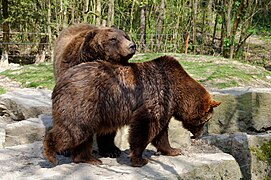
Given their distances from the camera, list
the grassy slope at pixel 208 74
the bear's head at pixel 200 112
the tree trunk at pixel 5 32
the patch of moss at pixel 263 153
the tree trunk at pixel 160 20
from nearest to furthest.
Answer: the bear's head at pixel 200 112 → the patch of moss at pixel 263 153 → the grassy slope at pixel 208 74 → the tree trunk at pixel 160 20 → the tree trunk at pixel 5 32

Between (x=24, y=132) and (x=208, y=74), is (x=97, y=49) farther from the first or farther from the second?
(x=208, y=74)

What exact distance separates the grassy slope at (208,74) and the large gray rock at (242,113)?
132 inches

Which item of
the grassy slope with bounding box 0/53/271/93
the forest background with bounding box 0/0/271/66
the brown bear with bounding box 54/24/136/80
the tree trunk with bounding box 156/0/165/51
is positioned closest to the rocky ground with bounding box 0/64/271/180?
the brown bear with bounding box 54/24/136/80

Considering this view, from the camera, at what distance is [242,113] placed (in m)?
7.16

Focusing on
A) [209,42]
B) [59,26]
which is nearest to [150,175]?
[59,26]

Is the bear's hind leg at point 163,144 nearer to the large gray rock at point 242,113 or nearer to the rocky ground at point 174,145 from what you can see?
the rocky ground at point 174,145

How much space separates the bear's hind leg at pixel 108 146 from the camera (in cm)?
533

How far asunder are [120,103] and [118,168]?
0.72 m

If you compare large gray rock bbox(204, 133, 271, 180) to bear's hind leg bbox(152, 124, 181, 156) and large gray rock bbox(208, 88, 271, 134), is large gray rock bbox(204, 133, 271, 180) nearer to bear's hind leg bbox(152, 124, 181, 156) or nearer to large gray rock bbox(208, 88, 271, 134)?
bear's hind leg bbox(152, 124, 181, 156)

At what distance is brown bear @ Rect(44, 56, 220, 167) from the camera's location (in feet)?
14.7

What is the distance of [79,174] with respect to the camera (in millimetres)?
4359

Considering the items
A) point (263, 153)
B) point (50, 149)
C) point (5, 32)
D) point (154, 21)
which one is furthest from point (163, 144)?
point (5, 32)

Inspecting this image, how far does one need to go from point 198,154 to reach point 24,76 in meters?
8.88

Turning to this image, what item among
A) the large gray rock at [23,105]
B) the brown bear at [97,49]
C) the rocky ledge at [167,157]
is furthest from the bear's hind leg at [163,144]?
the large gray rock at [23,105]
